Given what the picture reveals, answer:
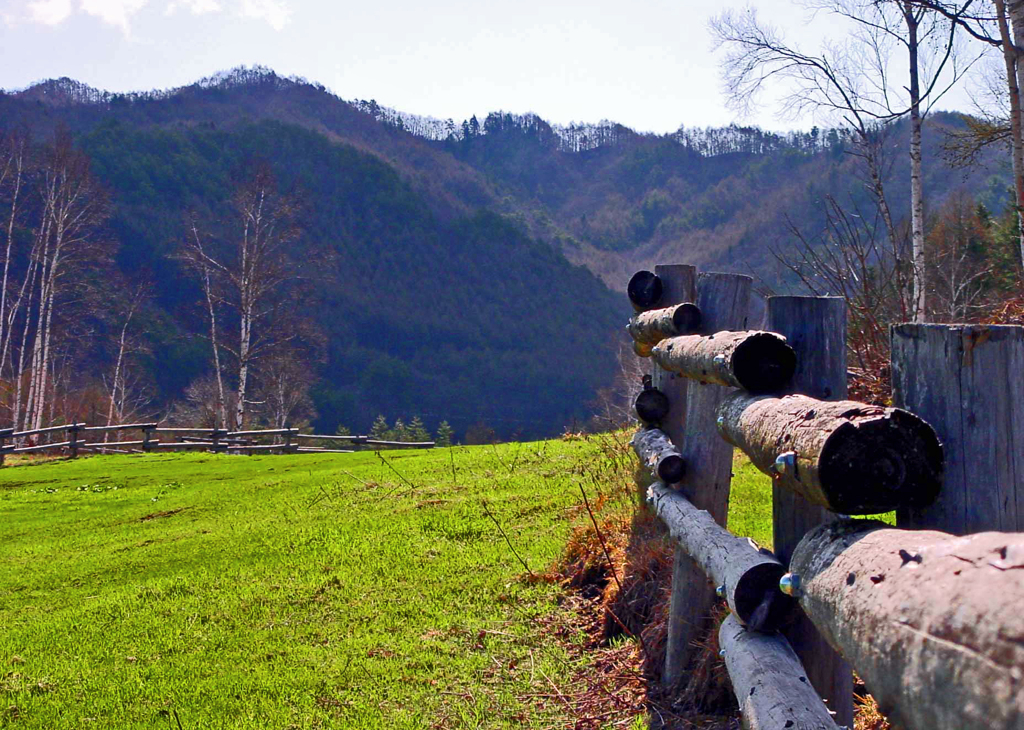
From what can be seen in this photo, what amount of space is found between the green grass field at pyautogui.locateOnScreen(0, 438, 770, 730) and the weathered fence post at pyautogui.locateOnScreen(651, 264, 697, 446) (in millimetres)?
894

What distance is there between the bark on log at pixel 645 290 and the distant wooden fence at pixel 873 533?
1.75 meters

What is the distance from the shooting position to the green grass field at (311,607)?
425 cm

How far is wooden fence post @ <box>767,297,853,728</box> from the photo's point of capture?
8.54 ft

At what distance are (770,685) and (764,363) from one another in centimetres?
94

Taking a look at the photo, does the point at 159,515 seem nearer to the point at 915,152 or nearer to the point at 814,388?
the point at 814,388

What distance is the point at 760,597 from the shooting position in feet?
8.26

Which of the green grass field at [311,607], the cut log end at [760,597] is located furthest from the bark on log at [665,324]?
the cut log end at [760,597]

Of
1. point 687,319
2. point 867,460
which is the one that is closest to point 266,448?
point 687,319

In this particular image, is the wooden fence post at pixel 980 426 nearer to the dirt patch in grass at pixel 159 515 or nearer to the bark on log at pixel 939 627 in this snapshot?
the bark on log at pixel 939 627

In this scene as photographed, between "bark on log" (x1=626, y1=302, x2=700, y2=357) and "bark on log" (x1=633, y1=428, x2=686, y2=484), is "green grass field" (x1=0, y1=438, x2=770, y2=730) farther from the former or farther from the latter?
"bark on log" (x1=626, y1=302, x2=700, y2=357)

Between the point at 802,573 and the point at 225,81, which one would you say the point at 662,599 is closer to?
the point at 802,573

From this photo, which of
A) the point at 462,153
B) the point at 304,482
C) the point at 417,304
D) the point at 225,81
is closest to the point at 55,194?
the point at 304,482

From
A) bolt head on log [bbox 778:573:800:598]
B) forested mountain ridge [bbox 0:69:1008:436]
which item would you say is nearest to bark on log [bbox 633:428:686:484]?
bolt head on log [bbox 778:573:800:598]

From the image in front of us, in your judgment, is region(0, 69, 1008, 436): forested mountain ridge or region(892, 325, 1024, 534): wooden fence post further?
region(0, 69, 1008, 436): forested mountain ridge
